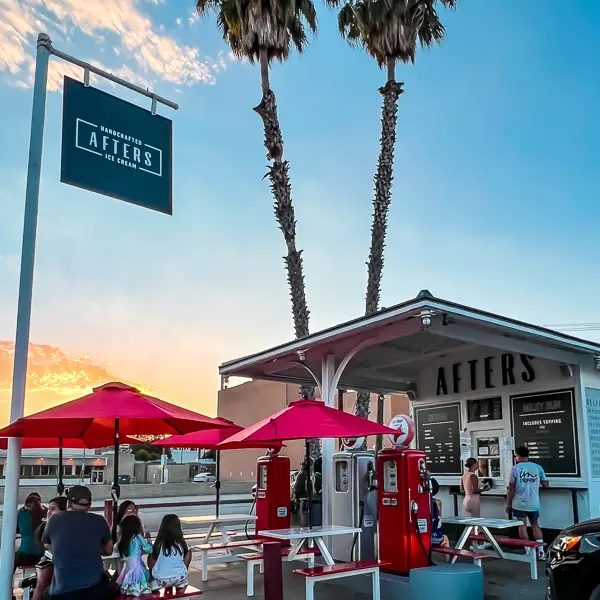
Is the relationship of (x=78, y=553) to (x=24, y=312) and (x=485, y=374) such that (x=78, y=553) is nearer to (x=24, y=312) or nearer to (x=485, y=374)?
(x=24, y=312)

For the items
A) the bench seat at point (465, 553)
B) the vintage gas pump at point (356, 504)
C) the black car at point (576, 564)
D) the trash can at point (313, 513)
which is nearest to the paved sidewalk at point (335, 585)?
the bench seat at point (465, 553)

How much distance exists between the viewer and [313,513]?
1277 cm

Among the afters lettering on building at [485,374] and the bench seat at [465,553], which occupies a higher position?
the afters lettering on building at [485,374]

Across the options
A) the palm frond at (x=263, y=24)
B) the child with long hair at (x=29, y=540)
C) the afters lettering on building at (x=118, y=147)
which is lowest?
the child with long hair at (x=29, y=540)

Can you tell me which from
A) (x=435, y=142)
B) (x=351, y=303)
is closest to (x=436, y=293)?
(x=435, y=142)

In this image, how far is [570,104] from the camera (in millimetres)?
14500

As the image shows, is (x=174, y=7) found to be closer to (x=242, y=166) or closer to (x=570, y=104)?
(x=242, y=166)

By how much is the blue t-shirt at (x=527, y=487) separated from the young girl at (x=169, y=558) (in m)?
5.48

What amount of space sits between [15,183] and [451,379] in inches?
323

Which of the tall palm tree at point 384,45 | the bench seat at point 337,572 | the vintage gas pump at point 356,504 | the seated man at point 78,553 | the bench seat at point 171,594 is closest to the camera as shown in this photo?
the seated man at point 78,553

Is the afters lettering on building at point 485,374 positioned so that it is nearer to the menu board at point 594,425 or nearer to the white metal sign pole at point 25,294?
the menu board at point 594,425

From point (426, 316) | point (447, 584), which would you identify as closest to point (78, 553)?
point (447, 584)

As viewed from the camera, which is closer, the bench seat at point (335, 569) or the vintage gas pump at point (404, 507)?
the bench seat at point (335, 569)

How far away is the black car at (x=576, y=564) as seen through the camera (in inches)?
200
